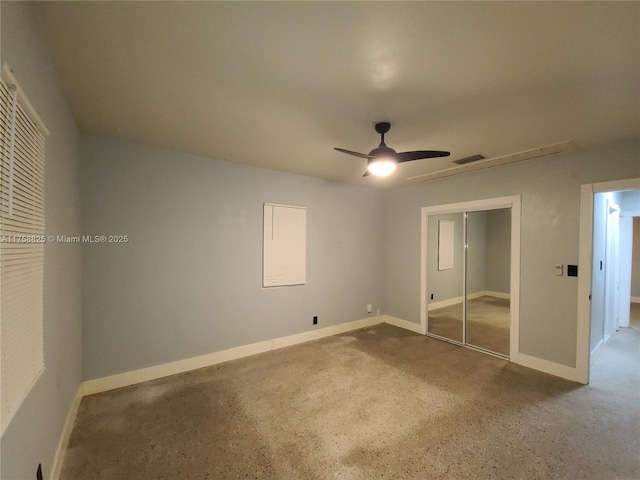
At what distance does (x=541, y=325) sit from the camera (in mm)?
3189

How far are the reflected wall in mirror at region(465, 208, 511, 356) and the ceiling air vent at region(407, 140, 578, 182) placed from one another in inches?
25.8

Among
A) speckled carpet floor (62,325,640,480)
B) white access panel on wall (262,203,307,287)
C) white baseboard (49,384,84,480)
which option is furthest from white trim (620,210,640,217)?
white baseboard (49,384,84,480)

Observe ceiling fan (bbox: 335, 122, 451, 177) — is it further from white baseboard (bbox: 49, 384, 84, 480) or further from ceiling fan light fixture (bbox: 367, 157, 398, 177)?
white baseboard (bbox: 49, 384, 84, 480)

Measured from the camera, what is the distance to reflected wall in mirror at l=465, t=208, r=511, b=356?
3.63 m

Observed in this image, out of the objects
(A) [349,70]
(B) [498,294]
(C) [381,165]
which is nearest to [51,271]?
(A) [349,70]

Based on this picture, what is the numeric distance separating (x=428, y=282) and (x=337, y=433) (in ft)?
9.88

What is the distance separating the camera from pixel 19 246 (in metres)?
1.18

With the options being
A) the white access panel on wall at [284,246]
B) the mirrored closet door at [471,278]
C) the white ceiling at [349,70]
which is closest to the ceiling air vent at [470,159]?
the white ceiling at [349,70]

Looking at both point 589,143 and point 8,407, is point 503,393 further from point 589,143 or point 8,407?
point 8,407

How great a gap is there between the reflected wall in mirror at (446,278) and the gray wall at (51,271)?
445cm

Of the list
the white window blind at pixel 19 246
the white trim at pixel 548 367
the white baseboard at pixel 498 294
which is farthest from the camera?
the white baseboard at pixel 498 294

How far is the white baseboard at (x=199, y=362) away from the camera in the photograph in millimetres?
2709

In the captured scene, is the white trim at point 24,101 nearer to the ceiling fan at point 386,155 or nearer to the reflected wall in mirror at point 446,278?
the ceiling fan at point 386,155

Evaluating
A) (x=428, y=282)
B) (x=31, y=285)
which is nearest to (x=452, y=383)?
(x=428, y=282)
